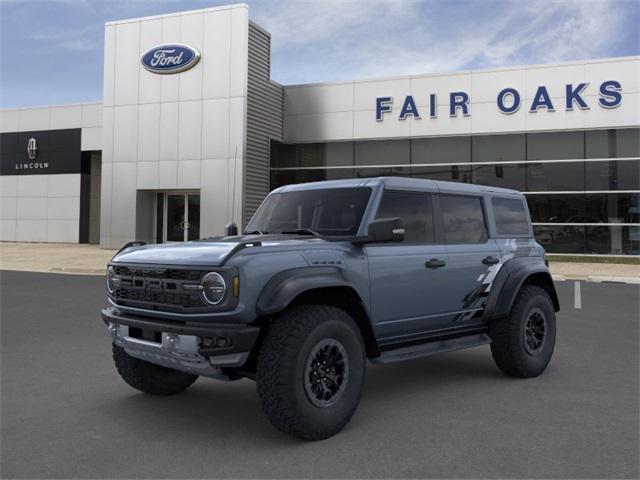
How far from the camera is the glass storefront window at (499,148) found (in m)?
23.3

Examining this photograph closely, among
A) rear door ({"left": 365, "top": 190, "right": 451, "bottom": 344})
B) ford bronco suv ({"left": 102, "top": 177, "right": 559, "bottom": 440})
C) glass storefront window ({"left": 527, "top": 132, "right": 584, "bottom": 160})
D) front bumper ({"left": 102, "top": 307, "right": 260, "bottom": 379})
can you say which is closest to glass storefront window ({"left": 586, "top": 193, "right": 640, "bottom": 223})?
glass storefront window ({"left": 527, "top": 132, "right": 584, "bottom": 160})

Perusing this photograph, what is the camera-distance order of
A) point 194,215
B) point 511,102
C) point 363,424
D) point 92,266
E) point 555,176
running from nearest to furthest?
point 363,424, point 92,266, point 555,176, point 511,102, point 194,215

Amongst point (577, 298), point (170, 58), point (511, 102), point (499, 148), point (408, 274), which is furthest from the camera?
point (170, 58)

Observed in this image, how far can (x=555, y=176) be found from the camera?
22828mm

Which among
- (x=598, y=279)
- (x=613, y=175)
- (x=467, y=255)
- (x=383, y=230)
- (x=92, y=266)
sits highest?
(x=613, y=175)

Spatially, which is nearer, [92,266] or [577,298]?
[577,298]

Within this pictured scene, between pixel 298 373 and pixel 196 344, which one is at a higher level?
pixel 196 344

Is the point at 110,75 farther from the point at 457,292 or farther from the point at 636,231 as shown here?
the point at 457,292

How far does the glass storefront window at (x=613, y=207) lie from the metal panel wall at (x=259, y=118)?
12.7 metres

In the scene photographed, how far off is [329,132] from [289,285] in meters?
22.3

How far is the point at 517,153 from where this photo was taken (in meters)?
23.3

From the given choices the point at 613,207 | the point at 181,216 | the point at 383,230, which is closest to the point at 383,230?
the point at 383,230

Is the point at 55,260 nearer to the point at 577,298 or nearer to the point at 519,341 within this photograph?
the point at 577,298

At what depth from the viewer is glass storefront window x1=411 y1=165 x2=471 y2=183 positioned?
78.5ft
